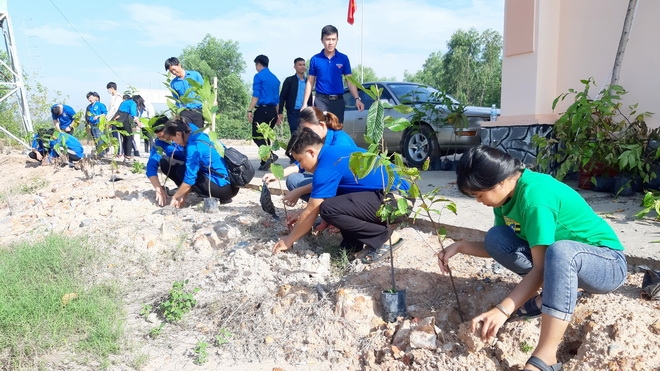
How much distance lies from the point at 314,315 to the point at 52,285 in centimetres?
170

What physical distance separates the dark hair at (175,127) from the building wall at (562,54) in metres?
3.17

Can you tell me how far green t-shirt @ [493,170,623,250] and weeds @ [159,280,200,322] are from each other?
1949mm

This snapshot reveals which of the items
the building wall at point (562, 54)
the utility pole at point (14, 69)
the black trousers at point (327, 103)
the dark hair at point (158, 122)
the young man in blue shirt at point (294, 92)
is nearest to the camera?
the building wall at point (562, 54)

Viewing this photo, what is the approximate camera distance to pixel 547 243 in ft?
6.13

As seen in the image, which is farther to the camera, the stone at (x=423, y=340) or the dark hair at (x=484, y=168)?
the stone at (x=423, y=340)

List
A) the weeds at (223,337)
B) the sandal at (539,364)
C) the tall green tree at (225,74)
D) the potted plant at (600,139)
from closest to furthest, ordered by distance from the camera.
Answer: the sandal at (539,364)
the weeds at (223,337)
the potted plant at (600,139)
the tall green tree at (225,74)

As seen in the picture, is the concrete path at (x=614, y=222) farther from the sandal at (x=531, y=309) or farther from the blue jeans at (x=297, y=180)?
the blue jeans at (x=297, y=180)

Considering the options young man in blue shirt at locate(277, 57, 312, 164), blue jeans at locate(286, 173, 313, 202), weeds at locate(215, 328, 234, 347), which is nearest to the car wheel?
young man in blue shirt at locate(277, 57, 312, 164)

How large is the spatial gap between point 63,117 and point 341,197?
8438mm

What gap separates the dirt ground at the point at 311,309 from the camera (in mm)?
2176

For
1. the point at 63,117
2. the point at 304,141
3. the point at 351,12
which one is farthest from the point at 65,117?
the point at 304,141

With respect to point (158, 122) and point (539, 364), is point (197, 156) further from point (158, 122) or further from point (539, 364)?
point (539, 364)

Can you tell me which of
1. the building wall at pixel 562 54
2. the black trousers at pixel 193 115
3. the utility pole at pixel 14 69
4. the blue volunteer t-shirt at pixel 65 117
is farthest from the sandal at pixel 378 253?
the utility pole at pixel 14 69

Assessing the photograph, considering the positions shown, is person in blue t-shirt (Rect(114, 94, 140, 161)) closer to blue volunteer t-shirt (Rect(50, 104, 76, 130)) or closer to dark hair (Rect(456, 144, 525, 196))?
blue volunteer t-shirt (Rect(50, 104, 76, 130))
